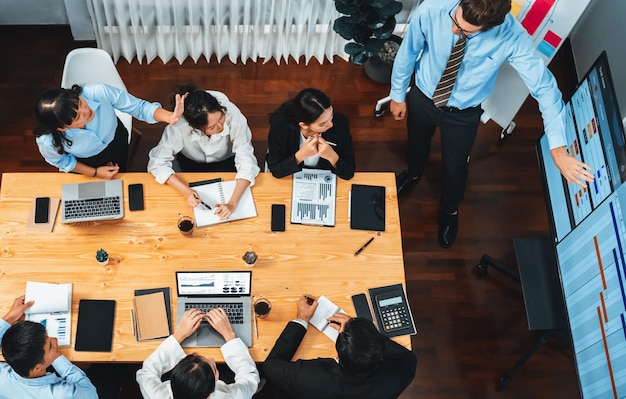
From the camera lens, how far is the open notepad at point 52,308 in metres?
2.53

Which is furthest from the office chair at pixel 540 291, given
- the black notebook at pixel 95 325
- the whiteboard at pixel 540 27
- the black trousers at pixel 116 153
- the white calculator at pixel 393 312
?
the black trousers at pixel 116 153

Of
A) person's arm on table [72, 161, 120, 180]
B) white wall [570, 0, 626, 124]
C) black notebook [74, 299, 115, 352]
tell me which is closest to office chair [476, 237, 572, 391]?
white wall [570, 0, 626, 124]

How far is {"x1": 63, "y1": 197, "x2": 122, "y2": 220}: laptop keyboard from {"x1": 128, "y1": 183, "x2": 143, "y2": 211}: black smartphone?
0.05m

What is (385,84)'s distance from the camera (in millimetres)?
4391

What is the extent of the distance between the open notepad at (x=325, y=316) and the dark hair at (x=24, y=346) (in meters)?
1.14

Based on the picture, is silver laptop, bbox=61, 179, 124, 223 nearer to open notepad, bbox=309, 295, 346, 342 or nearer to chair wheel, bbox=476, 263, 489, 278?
open notepad, bbox=309, 295, 346, 342

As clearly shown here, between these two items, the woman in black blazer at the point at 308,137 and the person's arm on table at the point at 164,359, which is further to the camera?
the woman in black blazer at the point at 308,137

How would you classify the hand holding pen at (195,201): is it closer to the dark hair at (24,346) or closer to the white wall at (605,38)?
the dark hair at (24,346)

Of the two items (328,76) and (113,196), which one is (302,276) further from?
(328,76)

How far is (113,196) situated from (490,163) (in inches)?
102

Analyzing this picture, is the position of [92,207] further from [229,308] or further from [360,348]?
[360,348]

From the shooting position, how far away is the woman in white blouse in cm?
275

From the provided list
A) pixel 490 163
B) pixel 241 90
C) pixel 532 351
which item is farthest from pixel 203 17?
pixel 532 351

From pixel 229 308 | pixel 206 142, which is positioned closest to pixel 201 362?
pixel 229 308
